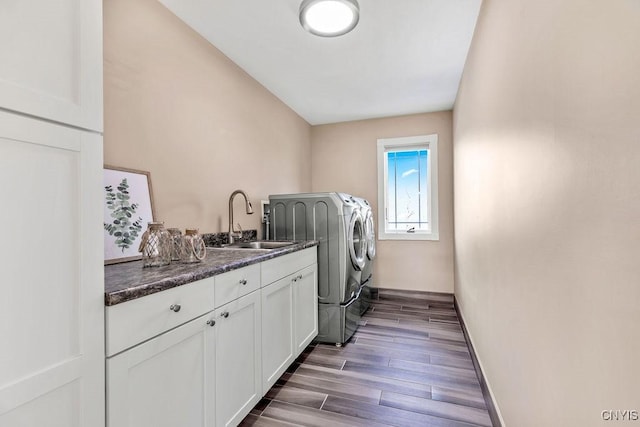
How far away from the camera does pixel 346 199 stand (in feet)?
8.97

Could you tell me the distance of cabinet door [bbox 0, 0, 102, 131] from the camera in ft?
2.28

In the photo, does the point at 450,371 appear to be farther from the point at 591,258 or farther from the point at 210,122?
the point at 210,122

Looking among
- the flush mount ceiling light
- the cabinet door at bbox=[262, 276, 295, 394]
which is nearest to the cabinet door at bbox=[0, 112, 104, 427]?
the cabinet door at bbox=[262, 276, 295, 394]

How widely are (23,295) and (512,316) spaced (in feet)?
5.39

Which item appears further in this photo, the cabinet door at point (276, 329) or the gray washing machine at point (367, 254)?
the gray washing machine at point (367, 254)

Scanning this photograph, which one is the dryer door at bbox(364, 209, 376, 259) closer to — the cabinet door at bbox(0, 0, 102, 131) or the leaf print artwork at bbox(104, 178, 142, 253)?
the leaf print artwork at bbox(104, 178, 142, 253)

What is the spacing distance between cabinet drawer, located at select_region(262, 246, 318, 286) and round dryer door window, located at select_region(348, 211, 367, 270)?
393mm

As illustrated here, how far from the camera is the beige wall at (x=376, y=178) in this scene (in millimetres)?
3691

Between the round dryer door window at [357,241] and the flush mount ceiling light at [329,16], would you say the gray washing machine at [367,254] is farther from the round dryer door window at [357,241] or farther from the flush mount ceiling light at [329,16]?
the flush mount ceiling light at [329,16]

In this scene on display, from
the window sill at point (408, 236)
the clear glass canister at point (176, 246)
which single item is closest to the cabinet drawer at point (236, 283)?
the clear glass canister at point (176, 246)

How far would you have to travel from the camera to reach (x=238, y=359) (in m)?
1.45

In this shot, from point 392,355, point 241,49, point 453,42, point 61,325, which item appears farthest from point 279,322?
point 453,42

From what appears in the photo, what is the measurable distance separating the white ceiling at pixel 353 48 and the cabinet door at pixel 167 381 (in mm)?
1831

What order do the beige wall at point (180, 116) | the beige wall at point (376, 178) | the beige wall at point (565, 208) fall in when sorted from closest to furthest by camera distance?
the beige wall at point (565, 208), the beige wall at point (180, 116), the beige wall at point (376, 178)
